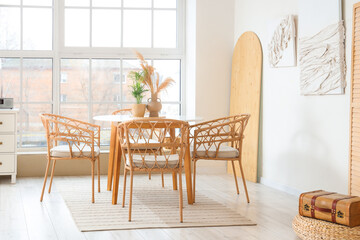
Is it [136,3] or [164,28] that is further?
[164,28]

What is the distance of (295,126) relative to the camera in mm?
4980

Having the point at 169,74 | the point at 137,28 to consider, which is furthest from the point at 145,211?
the point at 137,28

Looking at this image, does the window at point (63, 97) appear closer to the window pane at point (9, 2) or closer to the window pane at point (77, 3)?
the window pane at point (77, 3)

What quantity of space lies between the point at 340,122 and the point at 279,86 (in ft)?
3.66

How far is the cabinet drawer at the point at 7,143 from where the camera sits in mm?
5527

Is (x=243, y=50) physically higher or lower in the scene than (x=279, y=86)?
higher

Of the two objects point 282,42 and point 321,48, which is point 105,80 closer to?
point 282,42

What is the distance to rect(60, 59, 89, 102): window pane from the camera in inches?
252

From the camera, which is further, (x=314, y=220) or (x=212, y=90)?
(x=212, y=90)

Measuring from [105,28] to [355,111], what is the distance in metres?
3.55

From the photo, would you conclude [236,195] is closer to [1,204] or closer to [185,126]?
[185,126]

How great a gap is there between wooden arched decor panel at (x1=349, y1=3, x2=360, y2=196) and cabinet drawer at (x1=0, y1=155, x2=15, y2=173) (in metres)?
3.51

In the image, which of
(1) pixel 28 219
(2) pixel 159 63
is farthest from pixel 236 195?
(2) pixel 159 63

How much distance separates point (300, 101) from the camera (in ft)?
16.0
